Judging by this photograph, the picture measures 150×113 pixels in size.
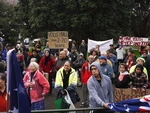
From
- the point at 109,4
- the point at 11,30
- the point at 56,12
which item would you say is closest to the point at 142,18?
the point at 109,4

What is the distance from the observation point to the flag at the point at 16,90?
386 centimetres

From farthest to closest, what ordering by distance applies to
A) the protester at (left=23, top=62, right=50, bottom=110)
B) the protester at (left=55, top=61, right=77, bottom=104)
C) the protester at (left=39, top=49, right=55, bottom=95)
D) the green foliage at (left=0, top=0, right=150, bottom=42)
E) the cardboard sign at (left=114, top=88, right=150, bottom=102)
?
the green foliage at (left=0, top=0, right=150, bottom=42)
the protester at (left=39, top=49, right=55, bottom=95)
the cardboard sign at (left=114, top=88, right=150, bottom=102)
the protester at (left=55, top=61, right=77, bottom=104)
the protester at (left=23, top=62, right=50, bottom=110)

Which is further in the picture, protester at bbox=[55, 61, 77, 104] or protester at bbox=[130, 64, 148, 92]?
protester at bbox=[130, 64, 148, 92]

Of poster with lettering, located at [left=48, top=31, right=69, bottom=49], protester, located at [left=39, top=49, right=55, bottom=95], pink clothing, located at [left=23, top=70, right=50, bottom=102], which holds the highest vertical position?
poster with lettering, located at [left=48, top=31, right=69, bottom=49]

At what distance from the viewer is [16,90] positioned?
12.8ft

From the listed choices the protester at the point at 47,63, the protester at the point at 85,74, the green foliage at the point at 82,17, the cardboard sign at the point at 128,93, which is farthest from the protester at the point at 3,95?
the green foliage at the point at 82,17

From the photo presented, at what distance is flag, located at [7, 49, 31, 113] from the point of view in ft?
12.6

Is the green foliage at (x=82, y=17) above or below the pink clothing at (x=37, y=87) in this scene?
above

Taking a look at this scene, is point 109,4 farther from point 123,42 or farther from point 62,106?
point 62,106

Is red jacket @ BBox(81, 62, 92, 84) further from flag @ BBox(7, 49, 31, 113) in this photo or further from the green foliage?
the green foliage

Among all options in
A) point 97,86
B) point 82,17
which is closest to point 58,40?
point 97,86

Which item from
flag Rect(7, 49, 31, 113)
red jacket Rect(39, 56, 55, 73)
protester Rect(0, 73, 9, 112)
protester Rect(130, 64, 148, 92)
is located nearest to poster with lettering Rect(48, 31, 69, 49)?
red jacket Rect(39, 56, 55, 73)

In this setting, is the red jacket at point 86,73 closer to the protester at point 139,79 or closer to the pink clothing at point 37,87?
the protester at point 139,79

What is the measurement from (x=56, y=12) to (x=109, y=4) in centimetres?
515
